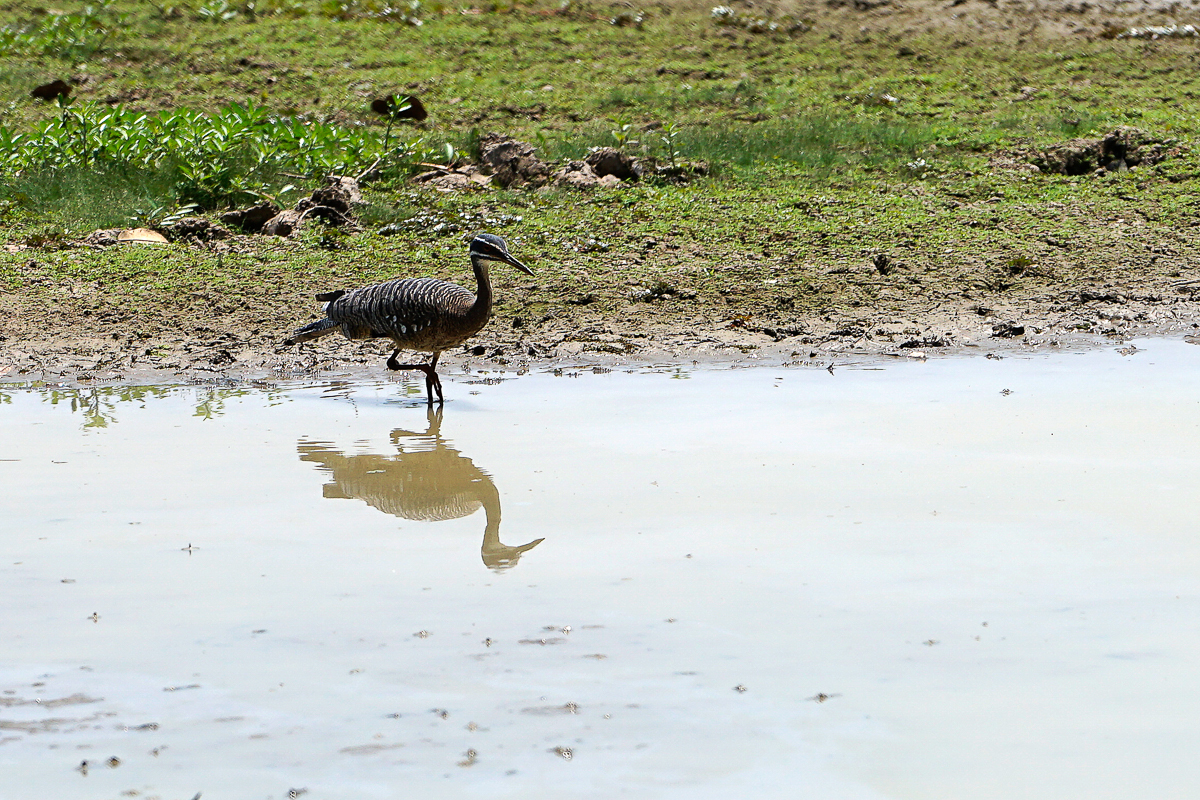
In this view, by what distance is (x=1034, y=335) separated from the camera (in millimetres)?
8766

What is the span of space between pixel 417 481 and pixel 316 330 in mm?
2458

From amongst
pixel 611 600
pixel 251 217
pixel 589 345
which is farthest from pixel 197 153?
pixel 611 600

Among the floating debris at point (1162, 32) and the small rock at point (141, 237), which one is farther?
the floating debris at point (1162, 32)

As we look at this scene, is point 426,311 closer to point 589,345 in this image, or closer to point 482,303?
point 482,303

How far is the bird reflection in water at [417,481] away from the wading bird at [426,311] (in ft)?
3.25

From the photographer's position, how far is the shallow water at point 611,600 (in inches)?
134

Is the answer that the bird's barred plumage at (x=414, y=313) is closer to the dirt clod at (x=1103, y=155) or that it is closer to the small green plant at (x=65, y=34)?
the dirt clod at (x=1103, y=155)

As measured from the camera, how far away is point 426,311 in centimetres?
770

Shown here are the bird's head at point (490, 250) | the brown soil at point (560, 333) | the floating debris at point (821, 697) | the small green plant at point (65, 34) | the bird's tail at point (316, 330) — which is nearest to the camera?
the floating debris at point (821, 697)

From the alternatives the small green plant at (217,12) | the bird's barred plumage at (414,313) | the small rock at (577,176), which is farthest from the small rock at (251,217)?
the small green plant at (217,12)

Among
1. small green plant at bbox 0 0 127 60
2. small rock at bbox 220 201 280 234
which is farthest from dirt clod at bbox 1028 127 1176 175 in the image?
small green plant at bbox 0 0 127 60

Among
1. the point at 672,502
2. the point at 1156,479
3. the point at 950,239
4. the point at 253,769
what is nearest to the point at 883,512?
the point at 672,502

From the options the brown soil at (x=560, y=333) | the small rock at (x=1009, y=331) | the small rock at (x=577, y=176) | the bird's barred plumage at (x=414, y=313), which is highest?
the small rock at (x=577, y=176)

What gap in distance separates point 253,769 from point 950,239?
26.3 ft
